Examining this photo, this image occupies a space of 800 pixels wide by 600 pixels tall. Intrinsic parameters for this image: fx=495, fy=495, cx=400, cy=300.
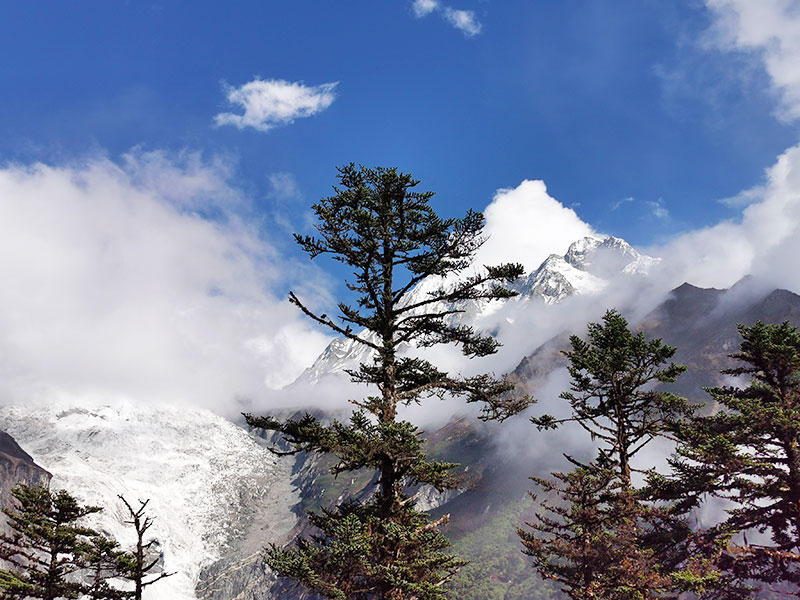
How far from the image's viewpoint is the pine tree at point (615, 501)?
63.9 ft

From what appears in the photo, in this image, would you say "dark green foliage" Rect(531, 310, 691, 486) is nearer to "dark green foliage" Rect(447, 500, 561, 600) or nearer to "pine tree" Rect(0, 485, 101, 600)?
"pine tree" Rect(0, 485, 101, 600)

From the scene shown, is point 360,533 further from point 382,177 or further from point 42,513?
point 42,513

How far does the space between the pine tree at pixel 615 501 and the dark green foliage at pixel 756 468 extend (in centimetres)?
159

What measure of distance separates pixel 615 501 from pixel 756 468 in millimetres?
5587

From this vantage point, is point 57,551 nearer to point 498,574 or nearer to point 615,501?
point 615,501

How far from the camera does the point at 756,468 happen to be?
18.1 metres

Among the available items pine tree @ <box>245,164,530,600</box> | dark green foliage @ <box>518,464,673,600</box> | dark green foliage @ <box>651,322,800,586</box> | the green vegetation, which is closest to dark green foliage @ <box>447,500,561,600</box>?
the green vegetation

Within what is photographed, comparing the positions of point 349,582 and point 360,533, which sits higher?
point 360,533

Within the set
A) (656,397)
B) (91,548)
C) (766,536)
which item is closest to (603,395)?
(656,397)

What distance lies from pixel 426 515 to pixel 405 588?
251 cm

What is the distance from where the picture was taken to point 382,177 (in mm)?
17203

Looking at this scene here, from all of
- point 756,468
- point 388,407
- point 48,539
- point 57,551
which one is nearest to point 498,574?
point 57,551

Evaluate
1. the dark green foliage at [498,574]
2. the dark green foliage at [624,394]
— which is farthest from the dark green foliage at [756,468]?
the dark green foliage at [498,574]

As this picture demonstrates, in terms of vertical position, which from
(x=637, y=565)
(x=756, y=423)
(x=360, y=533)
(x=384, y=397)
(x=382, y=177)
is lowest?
(x=637, y=565)
